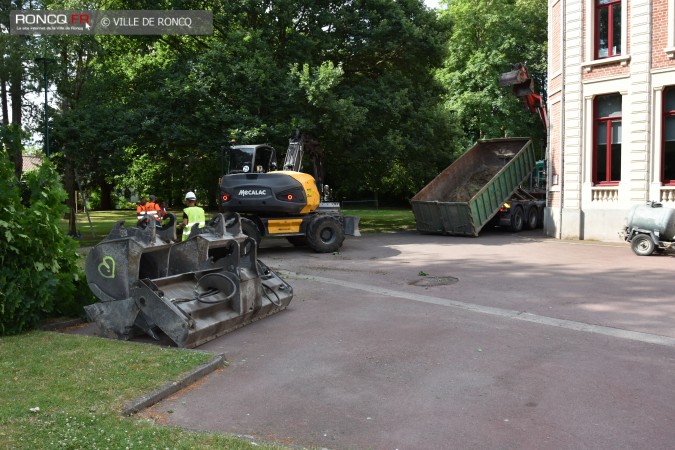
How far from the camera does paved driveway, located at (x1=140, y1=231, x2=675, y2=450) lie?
511cm

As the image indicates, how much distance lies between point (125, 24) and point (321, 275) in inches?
580

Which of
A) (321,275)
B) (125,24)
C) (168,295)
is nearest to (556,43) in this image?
(321,275)

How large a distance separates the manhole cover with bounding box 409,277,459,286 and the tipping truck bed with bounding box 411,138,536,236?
862cm

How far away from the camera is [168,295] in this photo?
7953mm

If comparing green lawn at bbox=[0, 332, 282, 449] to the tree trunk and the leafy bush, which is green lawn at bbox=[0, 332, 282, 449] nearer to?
the leafy bush

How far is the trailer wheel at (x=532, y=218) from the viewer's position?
2502 cm

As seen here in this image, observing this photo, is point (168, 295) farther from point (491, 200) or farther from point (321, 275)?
point (491, 200)

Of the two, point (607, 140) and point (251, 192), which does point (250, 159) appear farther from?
point (607, 140)

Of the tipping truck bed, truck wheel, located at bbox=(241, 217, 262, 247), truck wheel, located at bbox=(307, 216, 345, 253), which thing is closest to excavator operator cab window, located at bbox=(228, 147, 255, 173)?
truck wheel, located at bbox=(241, 217, 262, 247)

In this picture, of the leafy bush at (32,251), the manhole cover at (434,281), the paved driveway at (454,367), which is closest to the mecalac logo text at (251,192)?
the paved driveway at (454,367)

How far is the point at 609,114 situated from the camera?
65.7ft

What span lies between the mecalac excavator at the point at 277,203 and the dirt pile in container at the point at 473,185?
240 inches

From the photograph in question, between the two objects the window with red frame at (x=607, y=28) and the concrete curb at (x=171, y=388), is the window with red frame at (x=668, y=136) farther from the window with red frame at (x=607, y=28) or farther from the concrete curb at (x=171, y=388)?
the concrete curb at (x=171, y=388)

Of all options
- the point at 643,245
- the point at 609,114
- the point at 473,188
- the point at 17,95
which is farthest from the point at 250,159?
the point at 17,95
